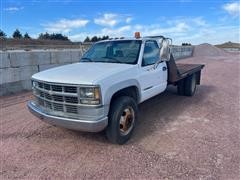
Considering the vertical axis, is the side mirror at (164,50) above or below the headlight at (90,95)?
above

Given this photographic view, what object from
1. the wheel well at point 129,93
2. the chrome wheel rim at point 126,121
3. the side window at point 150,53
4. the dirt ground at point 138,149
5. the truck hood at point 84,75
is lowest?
the dirt ground at point 138,149

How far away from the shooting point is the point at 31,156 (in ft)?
12.2

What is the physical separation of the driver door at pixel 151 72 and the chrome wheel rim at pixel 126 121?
1.93ft

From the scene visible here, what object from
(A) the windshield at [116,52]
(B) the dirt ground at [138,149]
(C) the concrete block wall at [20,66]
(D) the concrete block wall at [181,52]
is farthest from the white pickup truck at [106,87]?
(D) the concrete block wall at [181,52]

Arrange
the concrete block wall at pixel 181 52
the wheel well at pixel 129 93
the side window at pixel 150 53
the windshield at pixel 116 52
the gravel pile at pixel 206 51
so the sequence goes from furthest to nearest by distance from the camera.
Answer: the gravel pile at pixel 206 51, the concrete block wall at pixel 181 52, the side window at pixel 150 53, the windshield at pixel 116 52, the wheel well at pixel 129 93

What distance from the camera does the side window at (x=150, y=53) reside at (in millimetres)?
4800

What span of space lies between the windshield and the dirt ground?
1513 mm

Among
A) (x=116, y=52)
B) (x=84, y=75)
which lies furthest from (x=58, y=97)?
(x=116, y=52)

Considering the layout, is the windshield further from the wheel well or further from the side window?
the wheel well

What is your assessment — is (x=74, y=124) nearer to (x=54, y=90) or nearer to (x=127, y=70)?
(x=54, y=90)

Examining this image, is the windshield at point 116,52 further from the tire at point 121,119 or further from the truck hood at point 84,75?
the tire at point 121,119

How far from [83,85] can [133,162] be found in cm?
141

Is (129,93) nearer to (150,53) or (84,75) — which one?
(84,75)

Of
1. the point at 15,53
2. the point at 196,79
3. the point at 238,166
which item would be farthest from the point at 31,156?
the point at 196,79
